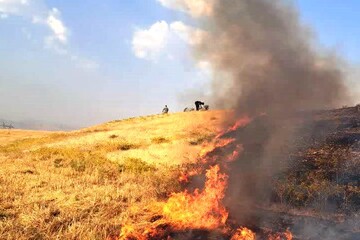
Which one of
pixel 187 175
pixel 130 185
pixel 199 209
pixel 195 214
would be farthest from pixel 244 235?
pixel 130 185

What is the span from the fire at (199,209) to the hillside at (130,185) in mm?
774

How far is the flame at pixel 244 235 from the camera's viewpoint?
10.00 m

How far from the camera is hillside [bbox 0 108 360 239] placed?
34.4 ft

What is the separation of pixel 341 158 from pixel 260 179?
392 centimetres

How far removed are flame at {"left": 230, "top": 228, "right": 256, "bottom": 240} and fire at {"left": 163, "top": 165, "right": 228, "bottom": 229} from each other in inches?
31.2

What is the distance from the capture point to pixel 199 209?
38.9 ft

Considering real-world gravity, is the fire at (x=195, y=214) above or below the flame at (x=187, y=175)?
below

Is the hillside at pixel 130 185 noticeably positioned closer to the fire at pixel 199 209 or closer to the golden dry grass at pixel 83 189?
the golden dry grass at pixel 83 189

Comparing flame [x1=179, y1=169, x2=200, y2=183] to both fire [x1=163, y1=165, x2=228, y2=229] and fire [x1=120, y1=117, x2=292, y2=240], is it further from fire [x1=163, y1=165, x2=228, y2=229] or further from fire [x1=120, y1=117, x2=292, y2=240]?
fire [x1=163, y1=165, x2=228, y2=229]

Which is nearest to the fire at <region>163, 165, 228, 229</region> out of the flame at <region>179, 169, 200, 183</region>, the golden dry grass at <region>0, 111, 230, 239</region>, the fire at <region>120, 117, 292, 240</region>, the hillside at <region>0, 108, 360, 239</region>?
the fire at <region>120, 117, 292, 240</region>

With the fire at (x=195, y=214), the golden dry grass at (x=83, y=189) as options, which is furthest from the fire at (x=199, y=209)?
the golden dry grass at (x=83, y=189)

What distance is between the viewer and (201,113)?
4669 centimetres

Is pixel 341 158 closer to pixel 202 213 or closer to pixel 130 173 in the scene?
pixel 202 213

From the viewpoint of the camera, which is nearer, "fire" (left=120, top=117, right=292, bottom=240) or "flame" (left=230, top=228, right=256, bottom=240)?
"flame" (left=230, top=228, right=256, bottom=240)
